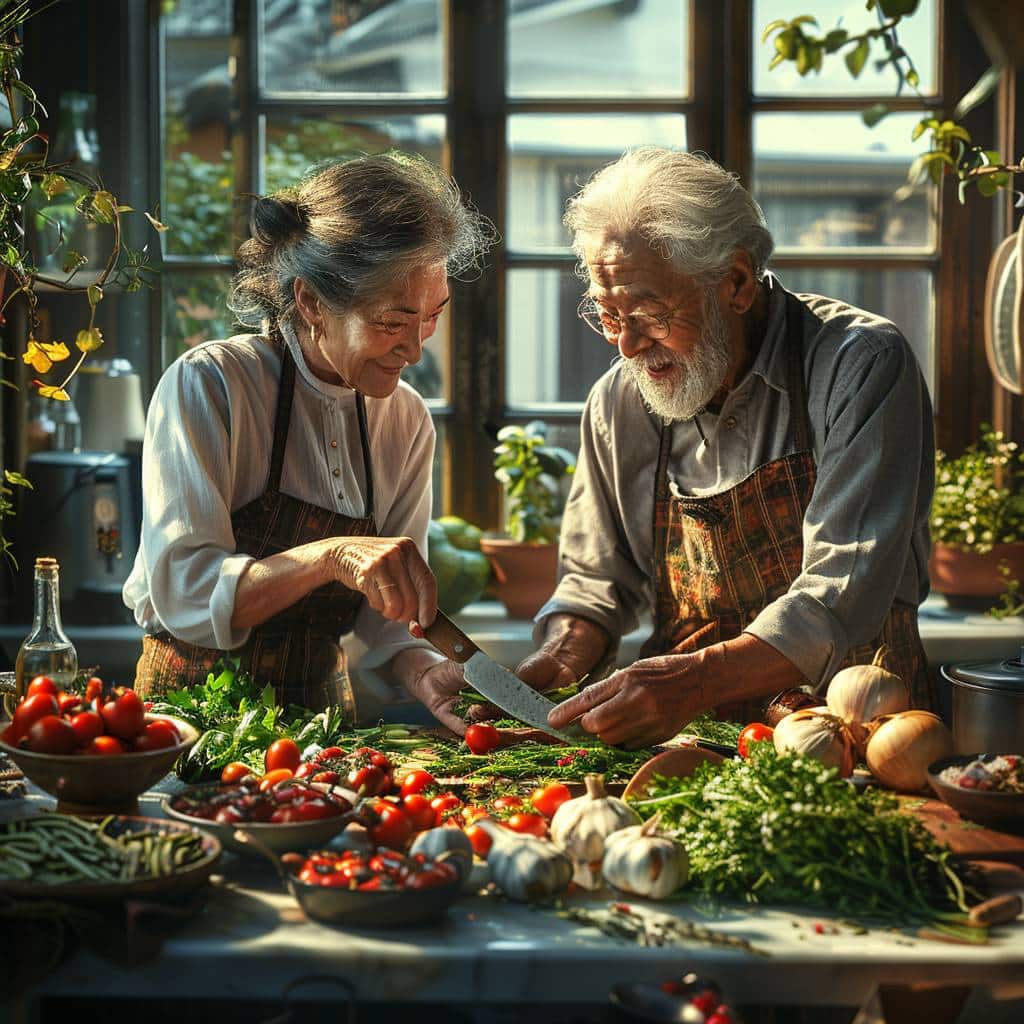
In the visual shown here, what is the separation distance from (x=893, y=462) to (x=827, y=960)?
4.46 ft

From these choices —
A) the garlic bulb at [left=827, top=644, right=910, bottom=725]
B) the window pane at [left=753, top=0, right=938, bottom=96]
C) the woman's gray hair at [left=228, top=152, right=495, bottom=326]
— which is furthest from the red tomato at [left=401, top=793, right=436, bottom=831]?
the window pane at [left=753, top=0, right=938, bottom=96]

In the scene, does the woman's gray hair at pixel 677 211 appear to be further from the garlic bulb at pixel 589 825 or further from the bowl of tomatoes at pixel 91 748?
the bowl of tomatoes at pixel 91 748

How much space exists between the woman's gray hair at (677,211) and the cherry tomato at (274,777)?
1367 mm

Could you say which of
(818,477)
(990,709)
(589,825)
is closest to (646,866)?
(589,825)

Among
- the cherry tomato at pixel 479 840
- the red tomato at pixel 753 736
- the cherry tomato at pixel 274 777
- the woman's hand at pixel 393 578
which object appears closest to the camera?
the cherry tomato at pixel 479 840

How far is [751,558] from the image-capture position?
292 centimetres

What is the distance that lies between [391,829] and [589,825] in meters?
0.27

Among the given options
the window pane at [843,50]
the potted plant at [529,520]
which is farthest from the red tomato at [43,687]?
the window pane at [843,50]

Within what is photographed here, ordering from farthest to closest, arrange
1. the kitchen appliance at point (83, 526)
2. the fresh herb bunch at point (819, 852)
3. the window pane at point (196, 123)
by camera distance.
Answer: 1. the window pane at point (196, 123)
2. the kitchen appliance at point (83, 526)
3. the fresh herb bunch at point (819, 852)

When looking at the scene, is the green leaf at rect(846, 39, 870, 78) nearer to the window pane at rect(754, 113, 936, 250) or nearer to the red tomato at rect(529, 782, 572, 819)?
the red tomato at rect(529, 782, 572, 819)

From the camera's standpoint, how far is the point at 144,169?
4.54m

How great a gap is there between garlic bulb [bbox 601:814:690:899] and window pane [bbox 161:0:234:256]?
11.2 ft

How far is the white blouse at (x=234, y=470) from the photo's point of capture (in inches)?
107

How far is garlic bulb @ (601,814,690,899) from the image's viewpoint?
1.68m
